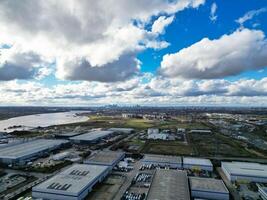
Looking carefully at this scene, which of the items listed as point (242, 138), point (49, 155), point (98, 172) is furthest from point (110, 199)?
point (242, 138)

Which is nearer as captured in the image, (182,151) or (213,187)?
(213,187)

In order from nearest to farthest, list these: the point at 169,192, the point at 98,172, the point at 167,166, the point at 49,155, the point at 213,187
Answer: the point at 169,192 → the point at 213,187 → the point at 98,172 → the point at 167,166 → the point at 49,155

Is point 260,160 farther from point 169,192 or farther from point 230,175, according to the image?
point 169,192

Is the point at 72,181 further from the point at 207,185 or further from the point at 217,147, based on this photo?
the point at 217,147

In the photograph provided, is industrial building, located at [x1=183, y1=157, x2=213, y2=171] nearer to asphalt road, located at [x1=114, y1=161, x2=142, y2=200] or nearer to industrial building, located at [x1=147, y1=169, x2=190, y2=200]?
industrial building, located at [x1=147, y1=169, x2=190, y2=200]

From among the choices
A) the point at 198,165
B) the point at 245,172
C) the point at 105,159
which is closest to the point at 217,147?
the point at 198,165

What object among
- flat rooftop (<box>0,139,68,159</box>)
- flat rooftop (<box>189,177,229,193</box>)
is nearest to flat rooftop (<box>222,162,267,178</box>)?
flat rooftop (<box>189,177,229,193</box>)

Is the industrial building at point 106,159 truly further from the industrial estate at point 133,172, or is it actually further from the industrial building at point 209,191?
the industrial building at point 209,191

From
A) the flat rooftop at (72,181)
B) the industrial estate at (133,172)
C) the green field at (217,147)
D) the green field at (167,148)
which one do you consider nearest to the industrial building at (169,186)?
the industrial estate at (133,172)
